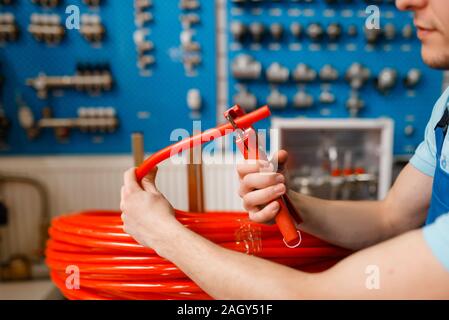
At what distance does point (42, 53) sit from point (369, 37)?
2004mm

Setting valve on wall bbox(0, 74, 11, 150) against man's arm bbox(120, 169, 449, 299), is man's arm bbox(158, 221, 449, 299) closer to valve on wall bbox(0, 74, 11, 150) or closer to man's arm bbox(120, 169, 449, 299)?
man's arm bbox(120, 169, 449, 299)

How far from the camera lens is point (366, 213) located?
880mm

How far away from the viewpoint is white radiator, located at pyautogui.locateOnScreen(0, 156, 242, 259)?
238 centimetres

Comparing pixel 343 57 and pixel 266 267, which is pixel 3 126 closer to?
pixel 343 57

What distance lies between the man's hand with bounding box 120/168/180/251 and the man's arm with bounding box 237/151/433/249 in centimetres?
14

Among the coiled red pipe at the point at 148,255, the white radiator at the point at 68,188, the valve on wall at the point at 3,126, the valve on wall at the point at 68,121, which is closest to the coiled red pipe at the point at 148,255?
the coiled red pipe at the point at 148,255

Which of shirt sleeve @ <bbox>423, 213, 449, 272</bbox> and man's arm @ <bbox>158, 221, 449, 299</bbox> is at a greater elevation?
shirt sleeve @ <bbox>423, 213, 449, 272</bbox>

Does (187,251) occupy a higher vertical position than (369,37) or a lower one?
lower

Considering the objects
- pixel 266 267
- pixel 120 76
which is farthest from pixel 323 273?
pixel 120 76

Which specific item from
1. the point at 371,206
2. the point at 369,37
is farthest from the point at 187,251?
the point at 369,37

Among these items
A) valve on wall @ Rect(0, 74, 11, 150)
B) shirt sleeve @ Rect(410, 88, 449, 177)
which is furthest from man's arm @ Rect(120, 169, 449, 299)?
valve on wall @ Rect(0, 74, 11, 150)

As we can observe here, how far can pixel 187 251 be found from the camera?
592 mm

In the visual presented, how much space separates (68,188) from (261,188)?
6.71ft
